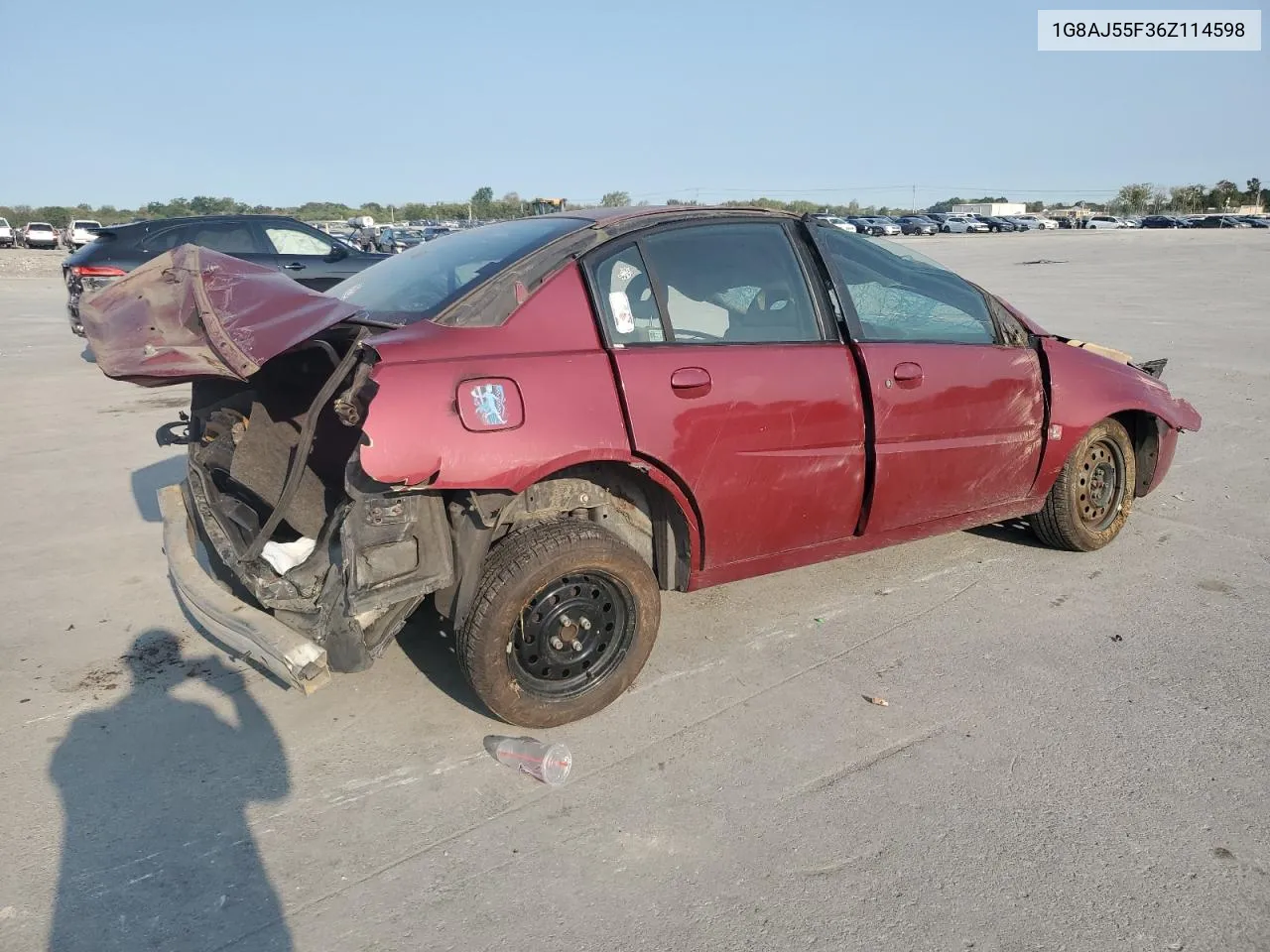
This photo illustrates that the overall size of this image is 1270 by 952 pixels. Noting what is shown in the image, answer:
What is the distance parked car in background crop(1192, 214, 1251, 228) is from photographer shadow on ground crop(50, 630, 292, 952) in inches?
2922

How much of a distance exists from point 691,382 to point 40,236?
52.7 metres

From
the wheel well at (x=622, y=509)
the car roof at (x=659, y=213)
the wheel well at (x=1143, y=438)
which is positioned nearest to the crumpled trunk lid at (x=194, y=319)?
the wheel well at (x=622, y=509)

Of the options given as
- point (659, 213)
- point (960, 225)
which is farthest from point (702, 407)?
point (960, 225)

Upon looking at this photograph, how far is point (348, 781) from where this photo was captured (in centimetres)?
290

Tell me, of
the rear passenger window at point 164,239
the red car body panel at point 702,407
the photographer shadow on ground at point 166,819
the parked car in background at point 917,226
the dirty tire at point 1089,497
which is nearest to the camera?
the photographer shadow on ground at point 166,819

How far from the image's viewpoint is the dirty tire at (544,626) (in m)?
2.94

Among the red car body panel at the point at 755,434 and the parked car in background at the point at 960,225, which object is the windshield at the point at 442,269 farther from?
the parked car in background at the point at 960,225

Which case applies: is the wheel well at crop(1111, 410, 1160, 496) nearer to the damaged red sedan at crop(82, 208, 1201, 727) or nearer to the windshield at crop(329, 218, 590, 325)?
the damaged red sedan at crop(82, 208, 1201, 727)

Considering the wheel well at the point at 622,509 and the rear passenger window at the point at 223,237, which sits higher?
the rear passenger window at the point at 223,237

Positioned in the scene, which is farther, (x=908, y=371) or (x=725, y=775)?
(x=908, y=371)

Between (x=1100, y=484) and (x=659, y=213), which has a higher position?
(x=659, y=213)

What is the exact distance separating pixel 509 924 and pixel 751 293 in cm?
241

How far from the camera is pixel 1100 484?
15.4 feet

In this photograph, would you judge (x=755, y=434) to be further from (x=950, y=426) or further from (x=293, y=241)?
(x=293, y=241)
